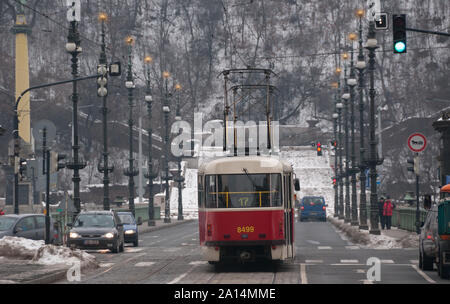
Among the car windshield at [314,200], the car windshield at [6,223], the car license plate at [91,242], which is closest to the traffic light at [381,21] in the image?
the car license plate at [91,242]

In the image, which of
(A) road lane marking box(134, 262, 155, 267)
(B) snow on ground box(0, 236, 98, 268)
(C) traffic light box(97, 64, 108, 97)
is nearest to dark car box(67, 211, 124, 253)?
(B) snow on ground box(0, 236, 98, 268)

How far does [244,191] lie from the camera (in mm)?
22828

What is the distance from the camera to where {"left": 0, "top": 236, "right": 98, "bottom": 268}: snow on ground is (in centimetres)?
2428

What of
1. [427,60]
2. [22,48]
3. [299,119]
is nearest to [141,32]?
[299,119]

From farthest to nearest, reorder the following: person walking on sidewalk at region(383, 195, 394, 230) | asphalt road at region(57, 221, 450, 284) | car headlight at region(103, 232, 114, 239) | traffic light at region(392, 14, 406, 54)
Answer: person walking on sidewalk at region(383, 195, 394, 230), car headlight at region(103, 232, 114, 239), traffic light at region(392, 14, 406, 54), asphalt road at region(57, 221, 450, 284)

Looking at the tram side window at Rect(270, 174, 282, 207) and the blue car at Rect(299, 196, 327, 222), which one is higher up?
the tram side window at Rect(270, 174, 282, 207)

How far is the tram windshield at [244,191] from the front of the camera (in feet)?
74.7

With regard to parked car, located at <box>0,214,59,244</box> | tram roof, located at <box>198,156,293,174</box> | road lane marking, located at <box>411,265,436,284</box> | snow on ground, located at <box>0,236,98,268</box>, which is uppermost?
tram roof, located at <box>198,156,293,174</box>

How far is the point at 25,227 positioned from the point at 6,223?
3.19ft

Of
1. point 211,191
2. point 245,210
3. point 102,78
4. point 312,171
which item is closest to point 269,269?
point 245,210

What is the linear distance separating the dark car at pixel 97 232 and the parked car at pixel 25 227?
1.83m

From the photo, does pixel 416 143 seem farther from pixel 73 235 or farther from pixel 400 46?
pixel 73 235

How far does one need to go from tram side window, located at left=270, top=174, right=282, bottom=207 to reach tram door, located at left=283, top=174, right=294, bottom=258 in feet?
0.80

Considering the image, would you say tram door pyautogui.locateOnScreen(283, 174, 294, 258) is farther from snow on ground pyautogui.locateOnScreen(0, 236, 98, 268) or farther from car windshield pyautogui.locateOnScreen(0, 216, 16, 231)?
car windshield pyautogui.locateOnScreen(0, 216, 16, 231)
